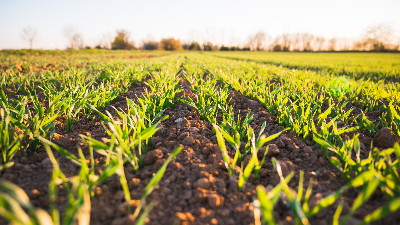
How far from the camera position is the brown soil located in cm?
83

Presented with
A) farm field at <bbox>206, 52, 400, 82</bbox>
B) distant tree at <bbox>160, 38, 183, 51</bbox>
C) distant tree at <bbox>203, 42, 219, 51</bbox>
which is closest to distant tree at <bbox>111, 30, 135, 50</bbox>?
distant tree at <bbox>160, 38, 183, 51</bbox>

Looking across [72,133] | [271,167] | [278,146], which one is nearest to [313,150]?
[278,146]

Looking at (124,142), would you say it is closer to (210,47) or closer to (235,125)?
(235,125)

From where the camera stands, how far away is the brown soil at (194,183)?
83 centimetres

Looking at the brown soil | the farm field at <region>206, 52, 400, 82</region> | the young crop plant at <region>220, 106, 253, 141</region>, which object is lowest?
the brown soil

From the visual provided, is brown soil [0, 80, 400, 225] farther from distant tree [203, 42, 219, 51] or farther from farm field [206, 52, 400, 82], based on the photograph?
distant tree [203, 42, 219, 51]

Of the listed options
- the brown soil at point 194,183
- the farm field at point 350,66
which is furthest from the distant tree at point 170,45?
the brown soil at point 194,183

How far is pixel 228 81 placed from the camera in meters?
3.34

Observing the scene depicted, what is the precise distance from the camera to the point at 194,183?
3.28 ft

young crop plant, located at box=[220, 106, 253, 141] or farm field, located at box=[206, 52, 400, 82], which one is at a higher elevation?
farm field, located at box=[206, 52, 400, 82]

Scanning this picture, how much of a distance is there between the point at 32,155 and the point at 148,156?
77 cm

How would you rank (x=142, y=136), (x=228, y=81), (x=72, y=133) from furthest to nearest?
Answer: (x=228, y=81) < (x=72, y=133) < (x=142, y=136)

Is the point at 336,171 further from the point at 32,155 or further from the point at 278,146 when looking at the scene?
the point at 32,155

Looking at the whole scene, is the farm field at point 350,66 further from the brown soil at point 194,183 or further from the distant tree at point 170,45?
the distant tree at point 170,45
